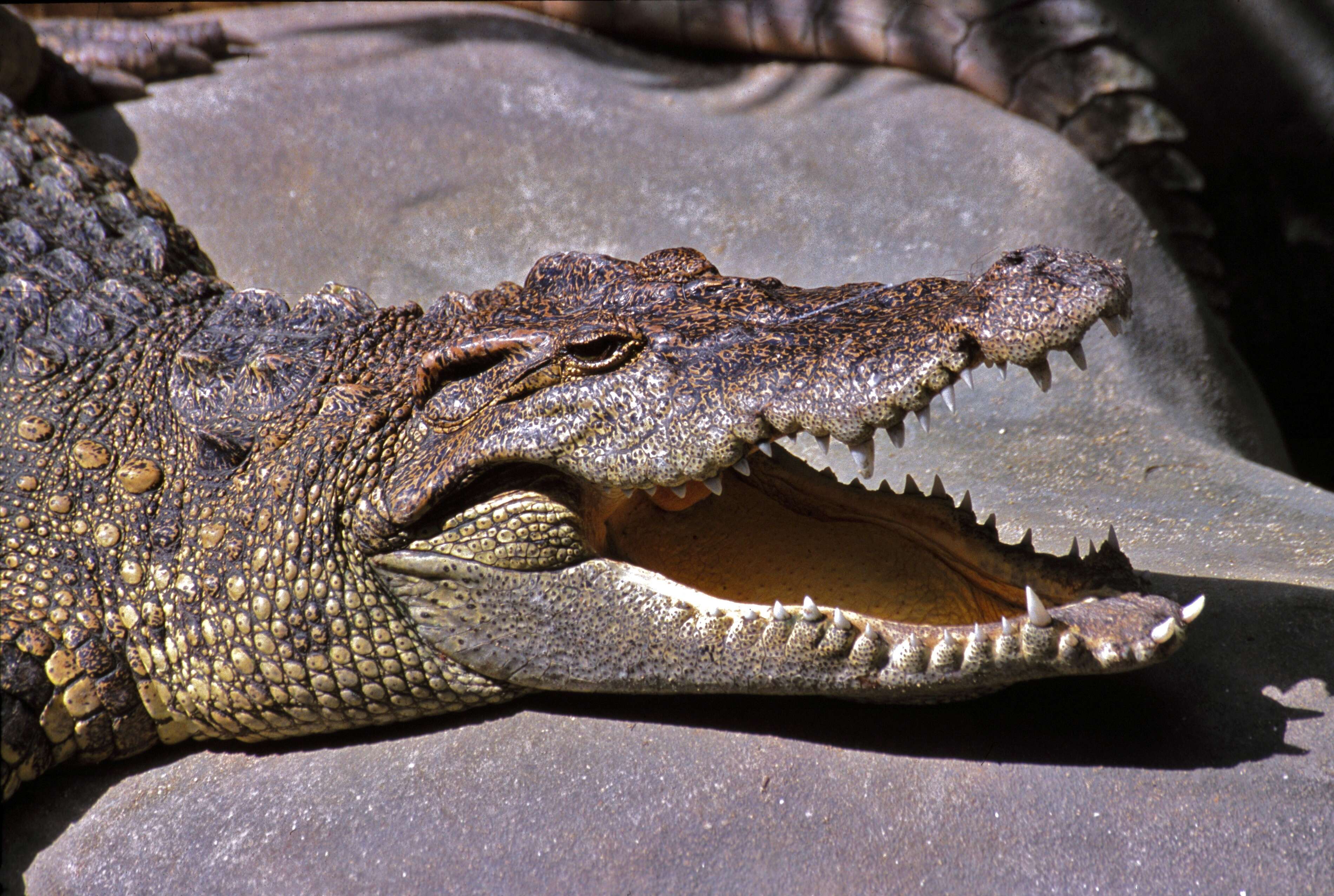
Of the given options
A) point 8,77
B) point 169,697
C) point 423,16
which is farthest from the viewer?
point 423,16

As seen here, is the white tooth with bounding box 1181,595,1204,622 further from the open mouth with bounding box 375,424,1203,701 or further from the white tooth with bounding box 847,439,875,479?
the white tooth with bounding box 847,439,875,479

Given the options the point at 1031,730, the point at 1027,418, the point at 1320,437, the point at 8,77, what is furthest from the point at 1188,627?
the point at 8,77

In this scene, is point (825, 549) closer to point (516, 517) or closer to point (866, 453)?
point (866, 453)

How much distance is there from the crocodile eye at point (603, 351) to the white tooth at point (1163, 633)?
1277mm

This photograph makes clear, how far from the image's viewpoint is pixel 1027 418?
4.17 m

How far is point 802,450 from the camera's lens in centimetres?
407

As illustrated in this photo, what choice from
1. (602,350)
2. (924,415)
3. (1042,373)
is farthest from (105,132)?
(1042,373)

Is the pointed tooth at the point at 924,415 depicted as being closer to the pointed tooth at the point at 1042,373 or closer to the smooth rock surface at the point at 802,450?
the pointed tooth at the point at 1042,373

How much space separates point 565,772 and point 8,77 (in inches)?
182

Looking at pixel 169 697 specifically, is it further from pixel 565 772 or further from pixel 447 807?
pixel 565 772

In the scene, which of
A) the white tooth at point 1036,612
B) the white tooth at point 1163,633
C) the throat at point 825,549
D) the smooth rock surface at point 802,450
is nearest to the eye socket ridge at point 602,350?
the throat at point 825,549

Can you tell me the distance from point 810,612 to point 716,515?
67 centimetres

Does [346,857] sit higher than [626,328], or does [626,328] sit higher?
[626,328]

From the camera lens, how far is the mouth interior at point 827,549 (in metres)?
2.60
